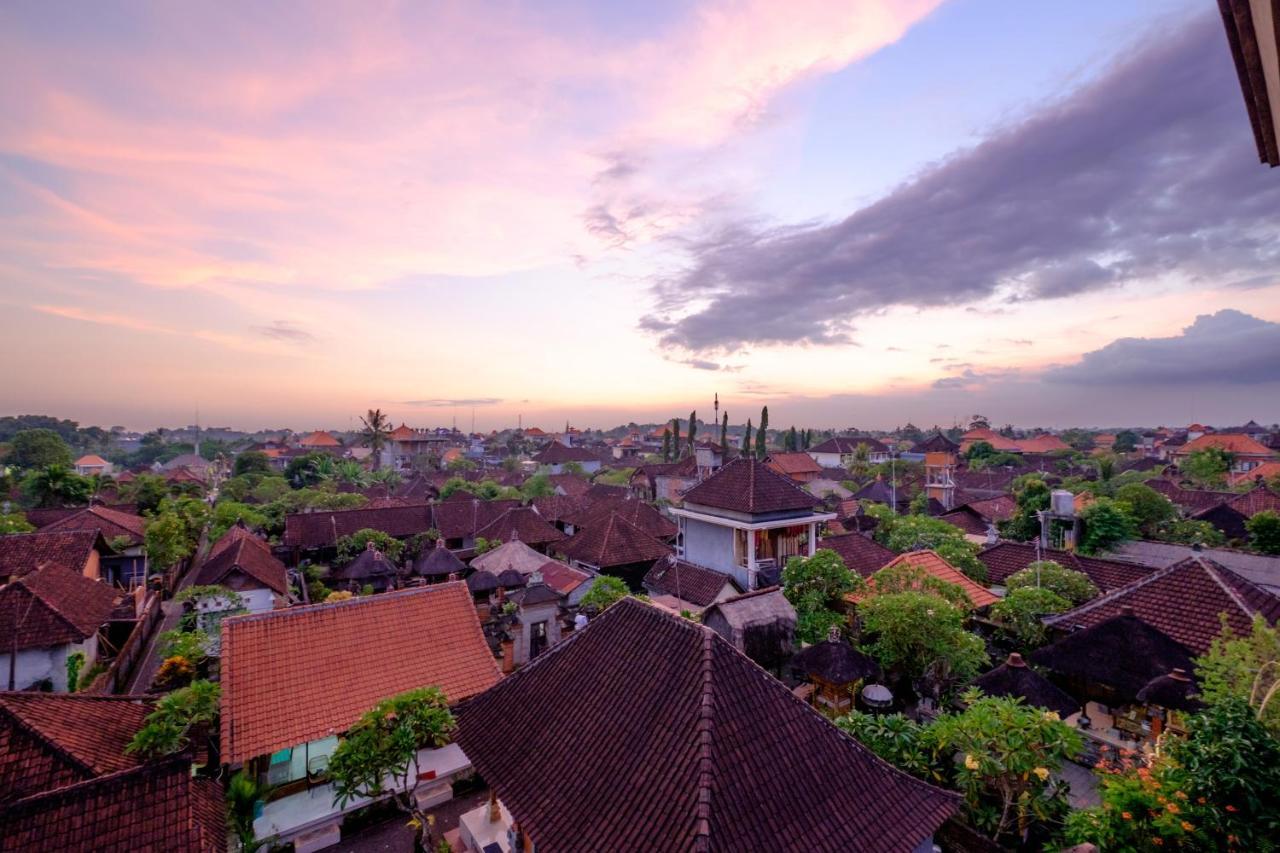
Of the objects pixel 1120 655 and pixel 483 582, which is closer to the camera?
pixel 1120 655

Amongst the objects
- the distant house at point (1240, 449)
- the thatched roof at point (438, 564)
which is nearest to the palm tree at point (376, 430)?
the thatched roof at point (438, 564)

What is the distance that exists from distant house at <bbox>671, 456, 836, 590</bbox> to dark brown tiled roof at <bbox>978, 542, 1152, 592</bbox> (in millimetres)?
5779

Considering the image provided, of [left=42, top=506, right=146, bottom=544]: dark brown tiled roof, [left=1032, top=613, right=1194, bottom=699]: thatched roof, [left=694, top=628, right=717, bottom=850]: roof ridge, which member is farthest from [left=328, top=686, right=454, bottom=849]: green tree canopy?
[left=42, top=506, right=146, bottom=544]: dark brown tiled roof

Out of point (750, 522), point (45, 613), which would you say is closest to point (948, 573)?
point (750, 522)

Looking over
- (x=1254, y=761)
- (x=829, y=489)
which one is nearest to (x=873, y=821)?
(x=1254, y=761)

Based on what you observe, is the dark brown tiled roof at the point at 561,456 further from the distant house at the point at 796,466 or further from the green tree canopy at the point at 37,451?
the green tree canopy at the point at 37,451

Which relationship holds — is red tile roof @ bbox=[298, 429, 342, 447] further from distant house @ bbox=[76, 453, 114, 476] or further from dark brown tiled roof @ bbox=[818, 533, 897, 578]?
dark brown tiled roof @ bbox=[818, 533, 897, 578]

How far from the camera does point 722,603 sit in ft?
47.9

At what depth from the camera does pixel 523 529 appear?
30.2 meters

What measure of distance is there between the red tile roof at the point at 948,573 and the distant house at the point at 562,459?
54.9 m

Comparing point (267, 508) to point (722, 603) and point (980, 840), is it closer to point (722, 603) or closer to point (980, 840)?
point (722, 603)

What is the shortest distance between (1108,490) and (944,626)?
36.6 meters

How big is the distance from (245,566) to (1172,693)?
2770 centimetres

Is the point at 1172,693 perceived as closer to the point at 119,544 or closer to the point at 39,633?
the point at 39,633
